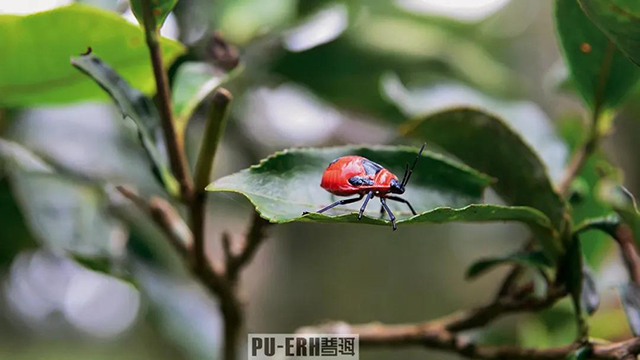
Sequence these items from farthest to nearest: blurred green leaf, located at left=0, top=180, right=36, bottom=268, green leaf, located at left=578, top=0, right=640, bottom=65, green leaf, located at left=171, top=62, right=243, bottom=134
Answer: blurred green leaf, located at left=0, top=180, right=36, bottom=268, green leaf, located at left=171, top=62, right=243, bottom=134, green leaf, located at left=578, top=0, right=640, bottom=65

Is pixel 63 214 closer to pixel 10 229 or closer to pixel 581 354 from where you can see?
pixel 10 229

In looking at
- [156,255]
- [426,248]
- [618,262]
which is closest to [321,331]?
[156,255]

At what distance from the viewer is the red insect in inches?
19.4

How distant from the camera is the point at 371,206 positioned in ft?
1.75

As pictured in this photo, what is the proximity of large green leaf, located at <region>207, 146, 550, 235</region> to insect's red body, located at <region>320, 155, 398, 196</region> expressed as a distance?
0.02 m

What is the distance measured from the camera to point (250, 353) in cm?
71

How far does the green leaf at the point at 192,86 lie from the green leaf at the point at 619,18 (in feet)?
1.18

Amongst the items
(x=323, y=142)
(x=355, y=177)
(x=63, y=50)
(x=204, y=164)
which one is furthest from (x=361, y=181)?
(x=323, y=142)

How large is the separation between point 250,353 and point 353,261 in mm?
1233

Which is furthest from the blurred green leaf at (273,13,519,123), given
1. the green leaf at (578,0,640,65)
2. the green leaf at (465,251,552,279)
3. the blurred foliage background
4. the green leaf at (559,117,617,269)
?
the green leaf at (578,0,640,65)

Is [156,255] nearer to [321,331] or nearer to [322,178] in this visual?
[321,331]

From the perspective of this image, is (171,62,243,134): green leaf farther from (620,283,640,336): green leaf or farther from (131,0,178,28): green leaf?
(620,283,640,336): green leaf

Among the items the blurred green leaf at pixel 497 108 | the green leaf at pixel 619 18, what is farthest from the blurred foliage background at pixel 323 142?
the green leaf at pixel 619 18

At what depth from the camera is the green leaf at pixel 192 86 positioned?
0.65 m
